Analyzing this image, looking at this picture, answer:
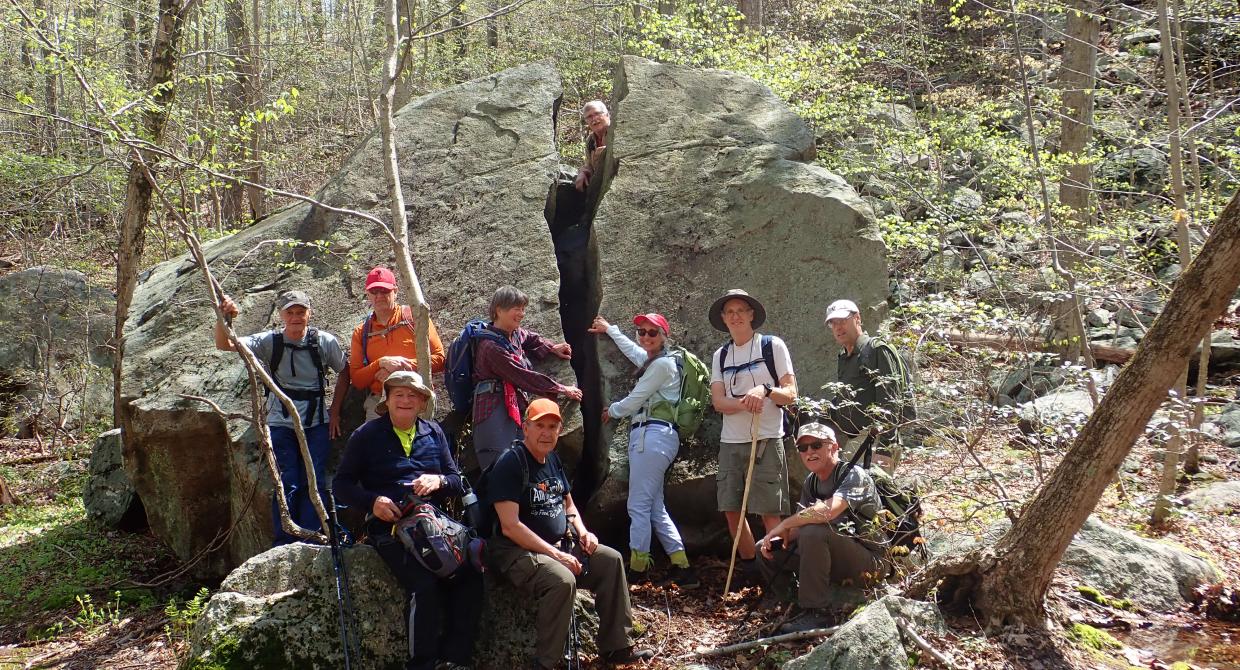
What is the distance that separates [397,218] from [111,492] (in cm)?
531

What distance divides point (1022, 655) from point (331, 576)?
13.3ft

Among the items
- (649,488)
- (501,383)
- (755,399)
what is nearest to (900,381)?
(755,399)

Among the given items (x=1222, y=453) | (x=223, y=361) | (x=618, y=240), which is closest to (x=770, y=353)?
(x=618, y=240)

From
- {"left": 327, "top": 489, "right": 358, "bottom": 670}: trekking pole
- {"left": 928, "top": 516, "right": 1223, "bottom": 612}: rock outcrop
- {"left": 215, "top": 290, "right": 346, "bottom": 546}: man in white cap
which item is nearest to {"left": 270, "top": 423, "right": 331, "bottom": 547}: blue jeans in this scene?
{"left": 215, "top": 290, "right": 346, "bottom": 546}: man in white cap

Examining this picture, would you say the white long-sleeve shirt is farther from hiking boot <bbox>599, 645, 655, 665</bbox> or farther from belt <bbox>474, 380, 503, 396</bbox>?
hiking boot <bbox>599, 645, 655, 665</bbox>

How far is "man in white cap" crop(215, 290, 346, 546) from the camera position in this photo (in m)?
6.28

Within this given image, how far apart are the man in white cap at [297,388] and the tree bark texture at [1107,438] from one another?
470cm

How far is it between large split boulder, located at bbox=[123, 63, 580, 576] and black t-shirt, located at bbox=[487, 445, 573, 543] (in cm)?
175

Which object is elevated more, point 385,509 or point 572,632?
point 385,509

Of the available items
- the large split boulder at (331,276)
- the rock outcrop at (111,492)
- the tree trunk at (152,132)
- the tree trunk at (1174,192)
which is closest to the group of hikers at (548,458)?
the large split boulder at (331,276)

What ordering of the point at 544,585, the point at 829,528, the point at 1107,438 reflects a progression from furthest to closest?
the point at 829,528 < the point at 544,585 < the point at 1107,438

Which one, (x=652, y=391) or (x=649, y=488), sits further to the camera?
(x=652, y=391)

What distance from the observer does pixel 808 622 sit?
18.0 ft

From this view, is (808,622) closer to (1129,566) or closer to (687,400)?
(687,400)
